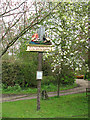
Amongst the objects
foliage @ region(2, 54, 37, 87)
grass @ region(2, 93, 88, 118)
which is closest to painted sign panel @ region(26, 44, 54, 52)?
grass @ region(2, 93, 88, 118)

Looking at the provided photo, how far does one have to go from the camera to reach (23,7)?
4.07 m

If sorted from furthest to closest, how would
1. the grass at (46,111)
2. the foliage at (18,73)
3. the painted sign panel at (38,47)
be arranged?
the foliage at (18,73) < the painted sign panel at (38,47) < the grass at (46,111)

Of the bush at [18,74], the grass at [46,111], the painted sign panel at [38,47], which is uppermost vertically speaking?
Answer: the painted sign panel at [38,47]

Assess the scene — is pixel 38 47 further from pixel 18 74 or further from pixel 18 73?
pixel 18 74

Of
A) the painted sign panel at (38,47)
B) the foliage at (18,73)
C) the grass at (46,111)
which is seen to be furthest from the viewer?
the foliage at (18,73)

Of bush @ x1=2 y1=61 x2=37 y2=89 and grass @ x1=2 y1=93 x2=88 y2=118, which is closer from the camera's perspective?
grass @ x1=2 y1=93 x2=88 y2=118

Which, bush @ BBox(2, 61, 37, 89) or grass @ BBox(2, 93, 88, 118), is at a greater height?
bush @ BBox(2, 61, 37, 89)

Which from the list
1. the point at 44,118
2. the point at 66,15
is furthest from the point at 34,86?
the point at 44,118

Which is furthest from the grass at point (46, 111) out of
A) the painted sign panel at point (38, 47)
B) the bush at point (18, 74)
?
the bush at point (18, 74)

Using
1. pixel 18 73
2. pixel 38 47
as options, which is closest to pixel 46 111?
pixel 38 47

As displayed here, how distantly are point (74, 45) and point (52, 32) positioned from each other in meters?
1.50

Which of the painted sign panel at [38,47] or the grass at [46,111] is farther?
the painted sign panel at [38,47]

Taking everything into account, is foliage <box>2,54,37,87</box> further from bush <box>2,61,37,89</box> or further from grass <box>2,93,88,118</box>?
grass <box>2,93,88,118</box>

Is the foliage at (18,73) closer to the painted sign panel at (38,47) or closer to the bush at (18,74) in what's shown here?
the bush at (18,74)
